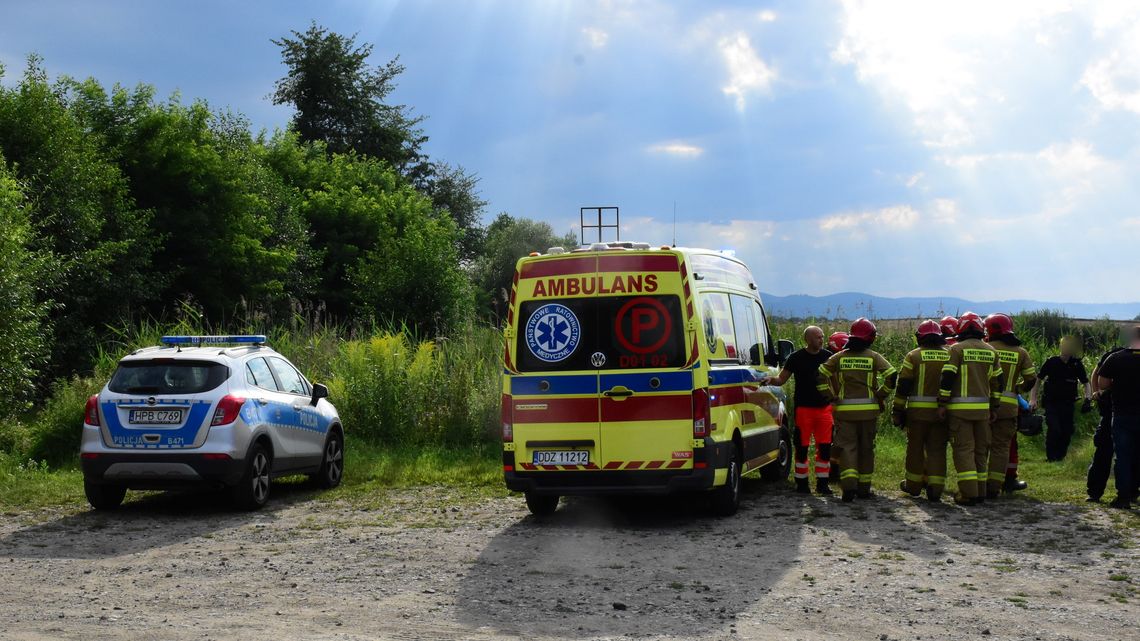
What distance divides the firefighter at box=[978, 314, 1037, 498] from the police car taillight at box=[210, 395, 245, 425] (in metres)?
8.00

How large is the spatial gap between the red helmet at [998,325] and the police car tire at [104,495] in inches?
380

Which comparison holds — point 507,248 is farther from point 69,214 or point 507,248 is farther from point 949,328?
point 949,328

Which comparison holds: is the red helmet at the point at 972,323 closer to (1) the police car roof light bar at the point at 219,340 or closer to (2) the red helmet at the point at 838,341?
(2) the red helmet at the point at 838,341

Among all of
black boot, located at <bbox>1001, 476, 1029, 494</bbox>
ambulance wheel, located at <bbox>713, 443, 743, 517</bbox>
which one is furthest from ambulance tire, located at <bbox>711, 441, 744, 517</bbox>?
black boot, located at <bbox>1001, 476, 1029, 494</bbox>

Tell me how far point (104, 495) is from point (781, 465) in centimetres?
793

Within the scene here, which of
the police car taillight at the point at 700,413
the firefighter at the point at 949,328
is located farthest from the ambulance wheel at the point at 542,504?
the firefighter at the point at 949,328

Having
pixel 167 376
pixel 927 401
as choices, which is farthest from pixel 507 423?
pixel 927 401

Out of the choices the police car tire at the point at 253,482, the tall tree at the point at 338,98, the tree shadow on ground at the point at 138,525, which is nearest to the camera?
the tree shadow on ground at the point at 138,525

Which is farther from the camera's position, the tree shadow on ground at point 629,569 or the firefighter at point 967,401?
the firefighter at point 967,401

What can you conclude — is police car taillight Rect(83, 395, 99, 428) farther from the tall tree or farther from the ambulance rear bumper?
the tall tree

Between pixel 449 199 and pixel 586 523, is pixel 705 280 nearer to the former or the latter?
pixel 586 523

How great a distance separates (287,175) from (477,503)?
44001 mm

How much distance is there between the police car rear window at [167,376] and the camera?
38.8 feet

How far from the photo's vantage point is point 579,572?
8.70 metres
